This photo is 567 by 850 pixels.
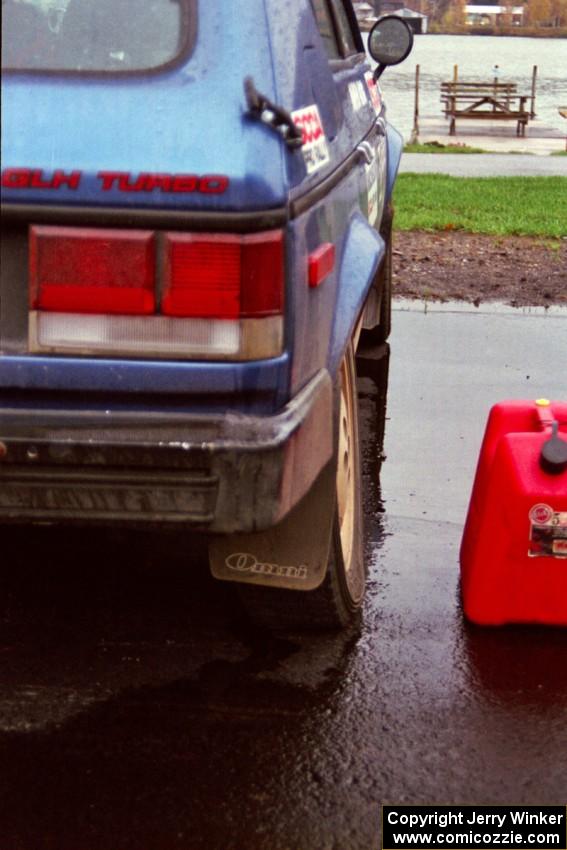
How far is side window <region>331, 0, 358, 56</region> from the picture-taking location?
4.75 metres

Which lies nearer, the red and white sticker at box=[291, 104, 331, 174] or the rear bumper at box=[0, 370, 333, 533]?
the rear bumper at box=[0, 370, 333, 533]

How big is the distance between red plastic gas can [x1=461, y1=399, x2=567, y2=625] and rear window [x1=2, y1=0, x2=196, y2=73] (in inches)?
58.3

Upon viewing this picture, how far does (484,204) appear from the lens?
40.3ft

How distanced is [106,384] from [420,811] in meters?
1.11

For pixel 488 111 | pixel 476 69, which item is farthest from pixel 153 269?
pixel 476 69

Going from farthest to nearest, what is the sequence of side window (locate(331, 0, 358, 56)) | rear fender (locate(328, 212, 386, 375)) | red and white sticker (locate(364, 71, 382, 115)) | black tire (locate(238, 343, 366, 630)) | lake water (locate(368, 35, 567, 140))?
lake water (locate(368, 35, 567, 140)) < red and white sticker (locate(364, 71, 382, 115)) < side window (locate(331, 0, 358, 56)) < black tire (locate(238, 343, 366, 630)) < rear fender (locate(328, 212, 386, 375))

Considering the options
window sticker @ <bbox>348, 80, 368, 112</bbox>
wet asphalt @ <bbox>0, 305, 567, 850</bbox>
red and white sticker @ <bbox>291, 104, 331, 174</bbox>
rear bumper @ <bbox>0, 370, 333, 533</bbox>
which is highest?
red and white sticker @ <bbox>291, 104, 331, 174</bbox>

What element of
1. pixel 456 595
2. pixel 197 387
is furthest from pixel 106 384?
pixel 456 595

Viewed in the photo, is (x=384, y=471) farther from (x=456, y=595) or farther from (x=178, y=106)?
(x=178, y=106)

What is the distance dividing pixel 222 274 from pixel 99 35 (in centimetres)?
59

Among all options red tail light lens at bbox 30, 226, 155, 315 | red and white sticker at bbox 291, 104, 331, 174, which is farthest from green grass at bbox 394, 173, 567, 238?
red tail light lens at bbox 30, 226, 155, 315

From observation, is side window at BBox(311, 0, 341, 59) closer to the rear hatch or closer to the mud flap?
the rear hatch

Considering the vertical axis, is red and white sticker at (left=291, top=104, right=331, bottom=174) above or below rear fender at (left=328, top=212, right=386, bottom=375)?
above

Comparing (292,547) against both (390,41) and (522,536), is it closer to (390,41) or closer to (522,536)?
(522,536)
